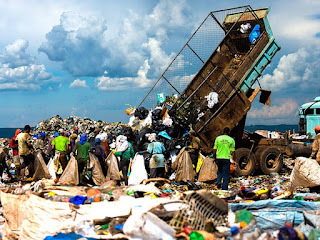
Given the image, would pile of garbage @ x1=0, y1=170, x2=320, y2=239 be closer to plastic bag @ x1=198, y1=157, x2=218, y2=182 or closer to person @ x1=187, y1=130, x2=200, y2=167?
plastic bag @ x1=198, y1=157, x2=218, y2=182

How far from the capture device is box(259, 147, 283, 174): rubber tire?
33.0 feet

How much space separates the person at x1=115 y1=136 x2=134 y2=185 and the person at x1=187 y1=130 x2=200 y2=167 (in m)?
1.56

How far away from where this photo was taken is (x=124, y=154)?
8.93 m

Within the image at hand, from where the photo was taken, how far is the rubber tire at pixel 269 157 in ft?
33.0

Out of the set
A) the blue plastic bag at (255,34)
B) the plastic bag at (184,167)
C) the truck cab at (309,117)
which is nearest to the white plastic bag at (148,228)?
the plastic bag at (184,167)

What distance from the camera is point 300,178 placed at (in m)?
7.01

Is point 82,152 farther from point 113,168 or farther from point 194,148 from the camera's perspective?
point 194,148

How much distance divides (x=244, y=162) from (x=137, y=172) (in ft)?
9.30

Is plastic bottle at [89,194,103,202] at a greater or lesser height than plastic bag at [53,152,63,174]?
lesser

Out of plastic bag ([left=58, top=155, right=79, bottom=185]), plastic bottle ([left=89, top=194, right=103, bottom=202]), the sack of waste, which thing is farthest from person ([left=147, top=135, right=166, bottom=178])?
plastic bottle ([left=89, top=194, right=103, bottom=202])

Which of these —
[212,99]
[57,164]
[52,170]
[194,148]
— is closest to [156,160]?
[194,148]

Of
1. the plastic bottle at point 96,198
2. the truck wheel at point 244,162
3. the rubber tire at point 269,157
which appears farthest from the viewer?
the rubber tire at point 269,157

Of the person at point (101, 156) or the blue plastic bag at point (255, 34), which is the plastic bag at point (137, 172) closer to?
the person at point (101, 156)

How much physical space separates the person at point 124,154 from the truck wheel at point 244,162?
2710mm
